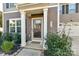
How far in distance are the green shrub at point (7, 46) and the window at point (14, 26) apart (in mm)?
261

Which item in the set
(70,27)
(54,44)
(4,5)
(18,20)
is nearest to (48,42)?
(54,44)

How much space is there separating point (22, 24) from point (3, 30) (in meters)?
0.48

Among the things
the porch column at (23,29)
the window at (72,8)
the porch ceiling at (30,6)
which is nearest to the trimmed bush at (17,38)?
the porch column at (23,29)

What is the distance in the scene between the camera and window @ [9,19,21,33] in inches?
139

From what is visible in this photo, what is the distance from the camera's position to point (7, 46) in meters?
3.37

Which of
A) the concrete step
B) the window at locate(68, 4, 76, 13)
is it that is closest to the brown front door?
the concrete step

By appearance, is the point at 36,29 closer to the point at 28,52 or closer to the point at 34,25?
the point at 34,25

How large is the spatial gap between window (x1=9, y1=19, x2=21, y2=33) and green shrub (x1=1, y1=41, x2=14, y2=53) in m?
0.26

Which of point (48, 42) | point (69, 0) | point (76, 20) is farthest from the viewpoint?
point (48, 42)

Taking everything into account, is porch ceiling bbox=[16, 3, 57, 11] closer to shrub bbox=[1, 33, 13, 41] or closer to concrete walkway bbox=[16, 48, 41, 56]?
shrub bbox=[1, 33, 13, 41]

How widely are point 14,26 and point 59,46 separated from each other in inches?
41.2

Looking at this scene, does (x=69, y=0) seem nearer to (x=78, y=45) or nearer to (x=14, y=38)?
(x=78, y=45)

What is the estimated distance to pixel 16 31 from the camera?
142 inches

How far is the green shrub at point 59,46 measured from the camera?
3.30 meters
